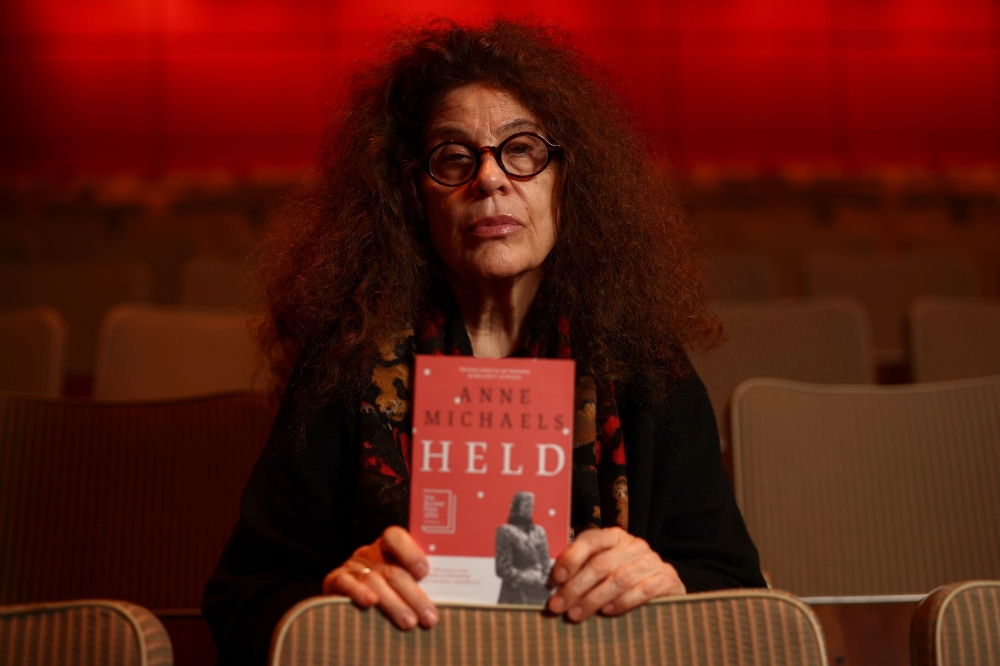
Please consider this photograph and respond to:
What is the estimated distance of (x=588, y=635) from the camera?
2.76 feet

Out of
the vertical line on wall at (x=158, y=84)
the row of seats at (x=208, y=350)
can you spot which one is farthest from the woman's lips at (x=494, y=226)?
the vertical line on wall at (x=158, y=84)

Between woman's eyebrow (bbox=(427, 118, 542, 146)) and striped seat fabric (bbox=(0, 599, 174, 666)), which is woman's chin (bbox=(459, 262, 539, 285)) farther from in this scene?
striped seat fabric (bbox=(0, 599, 174, 666))

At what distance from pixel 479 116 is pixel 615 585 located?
704 mm

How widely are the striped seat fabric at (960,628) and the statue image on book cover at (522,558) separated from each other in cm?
38

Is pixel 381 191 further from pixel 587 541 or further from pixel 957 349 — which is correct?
pixel 957 349

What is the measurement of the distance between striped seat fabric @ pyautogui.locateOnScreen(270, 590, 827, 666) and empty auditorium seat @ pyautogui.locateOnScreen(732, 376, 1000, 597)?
0.77 metres

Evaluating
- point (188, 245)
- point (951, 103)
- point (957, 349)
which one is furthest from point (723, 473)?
point (951, 103)

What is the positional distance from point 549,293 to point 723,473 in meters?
0.38

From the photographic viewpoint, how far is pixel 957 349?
2.19m

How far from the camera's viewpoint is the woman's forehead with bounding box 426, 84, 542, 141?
4.13ft

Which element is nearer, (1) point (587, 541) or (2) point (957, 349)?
(1) point (587, 541)

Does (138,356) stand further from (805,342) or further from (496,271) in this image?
(805,342)

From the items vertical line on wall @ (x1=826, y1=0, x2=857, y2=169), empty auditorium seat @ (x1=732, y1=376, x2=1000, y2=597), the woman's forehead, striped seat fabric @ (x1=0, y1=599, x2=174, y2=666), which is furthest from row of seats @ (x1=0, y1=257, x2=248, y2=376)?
vertical line on wall @ (x1=826, y1=0, x2=857, y2=169)

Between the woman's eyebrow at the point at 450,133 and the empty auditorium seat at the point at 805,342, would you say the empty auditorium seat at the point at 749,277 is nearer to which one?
the empty auditorium seat at the point at 805,342
